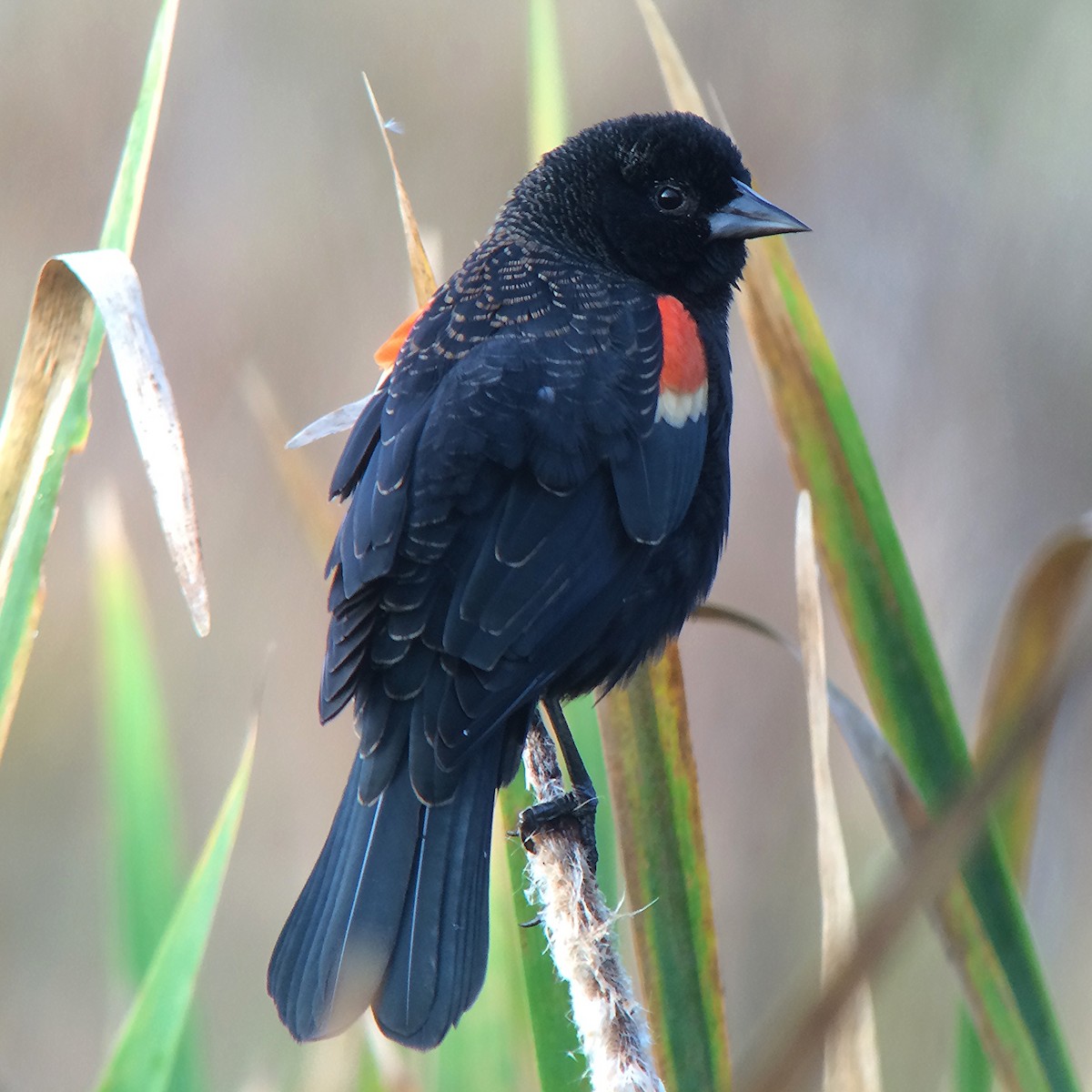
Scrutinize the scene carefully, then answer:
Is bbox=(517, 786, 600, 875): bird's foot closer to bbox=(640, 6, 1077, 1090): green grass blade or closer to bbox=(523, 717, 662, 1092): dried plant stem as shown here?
bbox=(523, 717, 662, 1092): dried plant stem

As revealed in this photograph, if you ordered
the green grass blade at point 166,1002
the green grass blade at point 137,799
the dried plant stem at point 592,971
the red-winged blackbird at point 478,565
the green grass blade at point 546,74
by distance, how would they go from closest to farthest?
the dried plant stem at point 592,971
the green grass blade at point 166,1002
the red-winged blackbird at point 478,565
the green grass blade at point 137,799
the green grass blade at point 546,74

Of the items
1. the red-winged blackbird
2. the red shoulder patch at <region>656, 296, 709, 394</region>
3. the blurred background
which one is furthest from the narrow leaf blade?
the blurred background

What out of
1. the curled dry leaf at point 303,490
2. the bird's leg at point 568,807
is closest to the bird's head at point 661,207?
the curled dry leaf at point 303,490

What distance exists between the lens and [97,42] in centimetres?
347

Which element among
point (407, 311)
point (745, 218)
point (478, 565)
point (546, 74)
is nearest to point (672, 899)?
point (478, 565)

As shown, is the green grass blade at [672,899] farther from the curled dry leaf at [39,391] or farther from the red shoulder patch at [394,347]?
the red shoulder patch at [394,347]

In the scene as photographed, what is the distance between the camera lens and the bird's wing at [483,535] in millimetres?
1611

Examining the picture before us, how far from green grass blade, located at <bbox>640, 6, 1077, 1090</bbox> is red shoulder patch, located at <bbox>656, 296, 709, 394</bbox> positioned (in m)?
0.35

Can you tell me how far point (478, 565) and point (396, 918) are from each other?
1.48 feet

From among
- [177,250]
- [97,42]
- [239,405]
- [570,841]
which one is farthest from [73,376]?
[97,42]

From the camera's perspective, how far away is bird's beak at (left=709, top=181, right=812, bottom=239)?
2045 mm

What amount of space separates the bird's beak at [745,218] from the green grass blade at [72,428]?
3.20 ft

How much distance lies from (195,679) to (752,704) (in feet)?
5.01

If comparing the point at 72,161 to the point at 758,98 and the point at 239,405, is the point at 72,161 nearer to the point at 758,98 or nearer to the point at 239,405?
the point at 239,405
